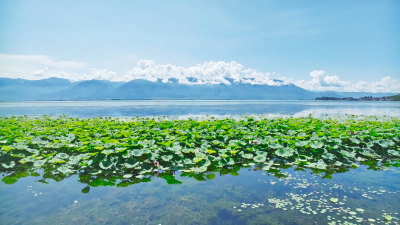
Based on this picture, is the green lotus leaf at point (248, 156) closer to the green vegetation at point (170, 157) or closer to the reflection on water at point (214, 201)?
the green vegetation at point (170, 157)

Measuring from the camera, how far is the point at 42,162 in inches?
354

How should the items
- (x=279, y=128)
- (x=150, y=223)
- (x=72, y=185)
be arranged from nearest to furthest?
(x=150, y=223) → (x=72, y=185) → (x=279, y=128)

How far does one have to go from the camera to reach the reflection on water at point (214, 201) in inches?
238

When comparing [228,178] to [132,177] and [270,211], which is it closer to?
[270,211]

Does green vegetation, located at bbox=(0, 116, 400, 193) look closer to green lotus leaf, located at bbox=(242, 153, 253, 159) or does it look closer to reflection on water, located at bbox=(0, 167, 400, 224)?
green lotus leaf, located at bbox=(242, 153, 253, 159)

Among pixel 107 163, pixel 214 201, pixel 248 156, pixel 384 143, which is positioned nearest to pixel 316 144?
→ pixel 248 156

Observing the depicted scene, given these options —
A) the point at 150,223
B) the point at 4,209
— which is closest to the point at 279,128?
the point at 150,223

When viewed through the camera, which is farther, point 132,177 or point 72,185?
point 132,177

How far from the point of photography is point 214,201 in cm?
704

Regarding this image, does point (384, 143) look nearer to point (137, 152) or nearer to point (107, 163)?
point (137, 152)

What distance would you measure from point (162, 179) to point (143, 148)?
1.69 meters

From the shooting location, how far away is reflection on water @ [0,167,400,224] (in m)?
6.04

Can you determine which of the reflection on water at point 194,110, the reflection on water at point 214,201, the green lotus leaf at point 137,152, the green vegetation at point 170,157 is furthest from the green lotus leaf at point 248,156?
the reflection on water at point 194,110

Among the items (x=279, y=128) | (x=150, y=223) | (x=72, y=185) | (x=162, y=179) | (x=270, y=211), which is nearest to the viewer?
(x=150, y=223)
